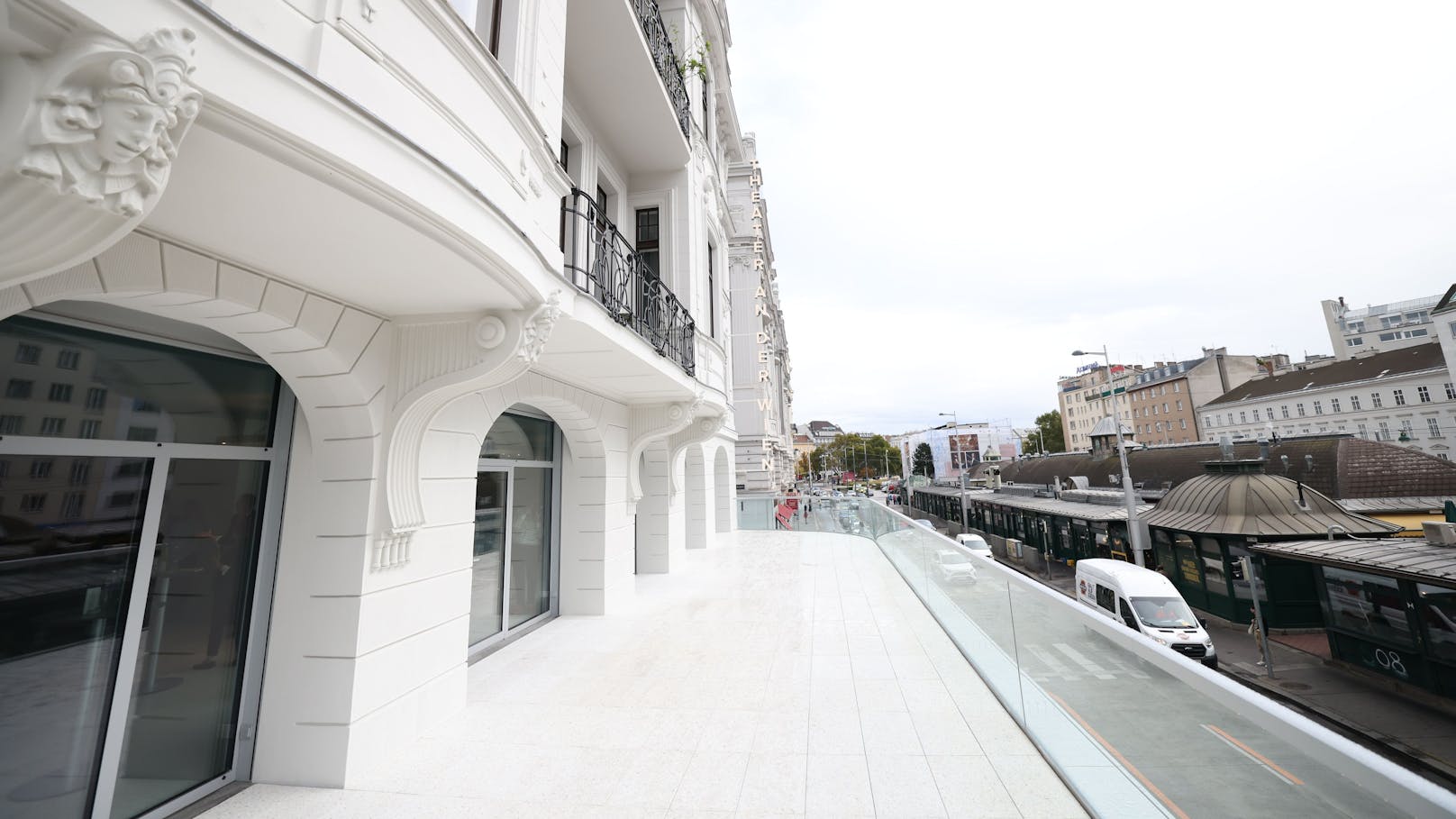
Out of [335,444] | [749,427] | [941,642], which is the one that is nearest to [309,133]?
[335,444]

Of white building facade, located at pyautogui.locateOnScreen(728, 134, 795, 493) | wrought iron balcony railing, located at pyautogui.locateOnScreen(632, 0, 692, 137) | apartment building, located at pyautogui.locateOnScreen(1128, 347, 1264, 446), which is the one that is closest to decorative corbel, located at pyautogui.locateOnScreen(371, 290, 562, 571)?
wrought iron balcony railing, located at pyautogui.locateOnScreen(632, 0, 692, 137)

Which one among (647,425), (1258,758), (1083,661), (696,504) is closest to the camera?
(1258,758)

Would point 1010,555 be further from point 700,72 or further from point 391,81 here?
point 391,81

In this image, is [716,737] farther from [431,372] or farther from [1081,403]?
[1081,403]

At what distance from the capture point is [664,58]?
6.89 metres

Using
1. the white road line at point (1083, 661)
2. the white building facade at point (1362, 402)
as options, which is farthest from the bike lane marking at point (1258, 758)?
the white building facade at point (1362, 402)

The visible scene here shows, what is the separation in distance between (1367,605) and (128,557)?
16.0 m

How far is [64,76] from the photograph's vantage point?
1147 millimetres

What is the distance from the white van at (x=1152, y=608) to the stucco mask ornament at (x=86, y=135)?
12810 mm

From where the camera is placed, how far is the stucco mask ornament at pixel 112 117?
1.15 metres

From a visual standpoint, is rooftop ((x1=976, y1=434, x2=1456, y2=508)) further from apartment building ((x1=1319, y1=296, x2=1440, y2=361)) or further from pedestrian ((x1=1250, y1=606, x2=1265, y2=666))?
apartment building ((x1=1319, y1=296, x2=1440, y2=361))

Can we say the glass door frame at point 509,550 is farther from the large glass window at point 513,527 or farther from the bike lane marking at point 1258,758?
the bike lane marking at point 1258,758

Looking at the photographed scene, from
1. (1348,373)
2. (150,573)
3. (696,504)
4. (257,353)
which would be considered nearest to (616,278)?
(257,353)

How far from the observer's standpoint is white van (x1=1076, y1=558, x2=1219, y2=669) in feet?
32.2
